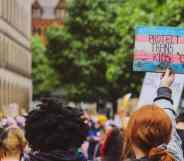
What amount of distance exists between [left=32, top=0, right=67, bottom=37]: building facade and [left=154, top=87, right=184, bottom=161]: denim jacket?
116 meters

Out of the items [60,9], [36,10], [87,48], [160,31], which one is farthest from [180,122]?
[60,9]

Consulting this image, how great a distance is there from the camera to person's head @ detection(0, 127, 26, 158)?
7914mm

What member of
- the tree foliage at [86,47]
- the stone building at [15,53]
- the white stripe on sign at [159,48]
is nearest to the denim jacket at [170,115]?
the white stripe on sign at [159,48]

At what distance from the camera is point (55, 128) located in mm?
5477

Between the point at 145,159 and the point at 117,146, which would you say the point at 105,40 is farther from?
the point at 145,159

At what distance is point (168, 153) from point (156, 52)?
9.42 ft

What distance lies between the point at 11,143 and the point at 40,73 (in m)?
79.9

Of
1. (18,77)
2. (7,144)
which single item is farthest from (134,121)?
(18,77)

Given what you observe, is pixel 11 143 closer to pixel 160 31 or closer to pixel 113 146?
pixel 160 31

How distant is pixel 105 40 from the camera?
6675 centimetres

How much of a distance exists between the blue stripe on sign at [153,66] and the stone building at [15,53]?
165 ft

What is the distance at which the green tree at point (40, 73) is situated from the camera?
247 ft

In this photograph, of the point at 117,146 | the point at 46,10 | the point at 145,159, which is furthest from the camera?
the point at 46,10

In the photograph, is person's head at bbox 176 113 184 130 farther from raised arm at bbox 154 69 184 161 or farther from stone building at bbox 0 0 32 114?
stone building at bbox 0 0 32 114
